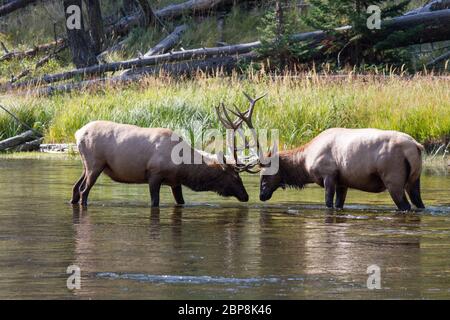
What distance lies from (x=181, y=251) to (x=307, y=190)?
657cm

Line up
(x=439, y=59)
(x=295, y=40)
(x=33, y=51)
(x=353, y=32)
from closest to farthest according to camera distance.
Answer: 1. (x=353, y=32)
2. (x=295, y=40)
3. (x=439, y=59)
4. (x=33, y=51)

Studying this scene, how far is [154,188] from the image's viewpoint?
1518 centimetres

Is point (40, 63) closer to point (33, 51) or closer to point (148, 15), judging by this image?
point (33, 51)

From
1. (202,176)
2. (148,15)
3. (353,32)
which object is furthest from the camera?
(148,15)

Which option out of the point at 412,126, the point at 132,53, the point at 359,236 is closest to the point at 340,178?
the point at 359,236

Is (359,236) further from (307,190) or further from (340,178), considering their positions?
(307,190)

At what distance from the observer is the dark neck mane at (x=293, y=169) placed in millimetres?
15898

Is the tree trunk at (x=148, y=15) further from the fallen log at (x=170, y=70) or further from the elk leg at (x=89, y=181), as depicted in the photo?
the elk leg at (x=89, y=181)

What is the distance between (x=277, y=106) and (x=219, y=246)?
1076 centimetres

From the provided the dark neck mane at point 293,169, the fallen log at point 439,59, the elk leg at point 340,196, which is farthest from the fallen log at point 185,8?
the elk leg at point 340,196

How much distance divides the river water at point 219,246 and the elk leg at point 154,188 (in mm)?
192

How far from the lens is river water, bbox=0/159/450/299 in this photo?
963 cm

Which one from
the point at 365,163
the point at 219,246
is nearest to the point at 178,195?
the point at 365,163

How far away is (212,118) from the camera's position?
22438 mm
